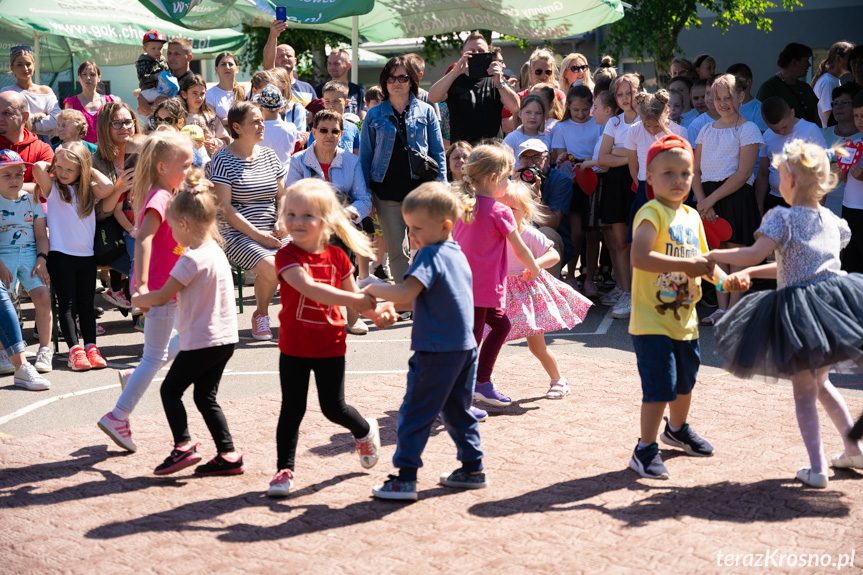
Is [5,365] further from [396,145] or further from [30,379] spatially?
[396,145]

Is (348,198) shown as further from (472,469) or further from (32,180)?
(472,469)

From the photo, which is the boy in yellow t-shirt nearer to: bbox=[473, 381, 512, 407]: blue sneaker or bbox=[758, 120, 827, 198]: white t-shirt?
bbox=[473, 381, 512, 407]: blue sneaker

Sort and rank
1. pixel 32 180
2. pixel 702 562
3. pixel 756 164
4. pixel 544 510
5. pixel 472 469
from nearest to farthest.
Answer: pixel 702 562, pixel 544 510, pixel 472 469, pixel 32 180, pixel 756 164

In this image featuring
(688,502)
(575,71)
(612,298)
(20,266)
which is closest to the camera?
(688,502)

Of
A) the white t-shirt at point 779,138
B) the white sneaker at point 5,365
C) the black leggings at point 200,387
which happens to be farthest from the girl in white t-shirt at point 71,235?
the white t-shirt at point 779,138

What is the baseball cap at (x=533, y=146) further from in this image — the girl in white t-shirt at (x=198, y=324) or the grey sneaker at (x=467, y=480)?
the grey sneaker at (x=467, y=480)

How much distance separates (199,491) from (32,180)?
4.93 m

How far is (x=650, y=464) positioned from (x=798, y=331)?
3.27ft

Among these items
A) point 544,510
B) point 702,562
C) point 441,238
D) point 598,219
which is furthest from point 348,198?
point 702,562

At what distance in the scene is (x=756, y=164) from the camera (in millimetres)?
9266

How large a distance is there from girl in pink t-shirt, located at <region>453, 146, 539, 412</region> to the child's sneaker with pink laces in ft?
11.5

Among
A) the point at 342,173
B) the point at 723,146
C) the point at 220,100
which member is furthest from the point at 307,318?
the point at 220,100

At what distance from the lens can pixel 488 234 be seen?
584 cm

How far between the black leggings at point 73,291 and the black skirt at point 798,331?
209 inches
